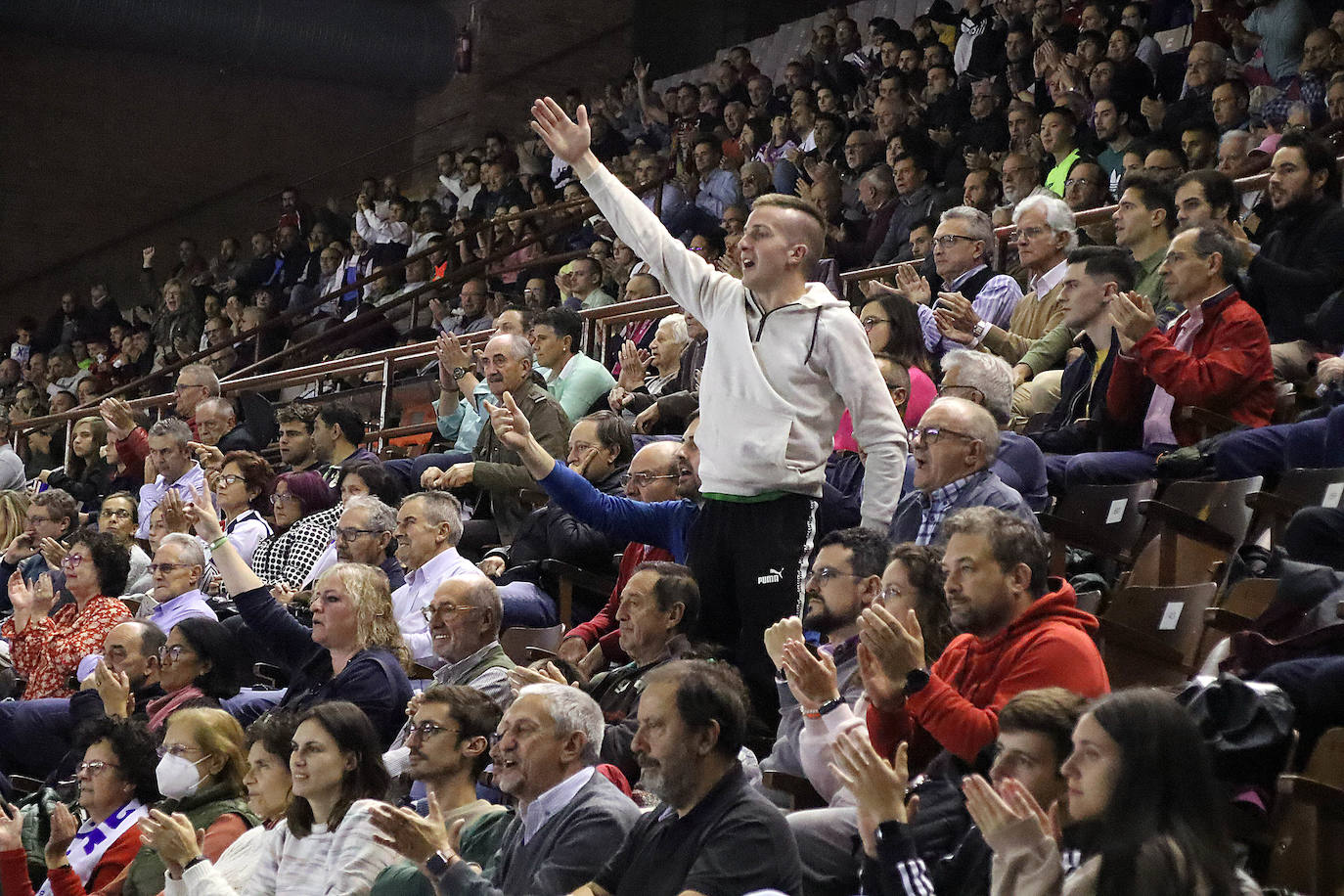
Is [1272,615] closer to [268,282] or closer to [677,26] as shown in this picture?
[268,282]

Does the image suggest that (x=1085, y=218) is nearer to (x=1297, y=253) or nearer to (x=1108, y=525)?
(x=1297, y=253)

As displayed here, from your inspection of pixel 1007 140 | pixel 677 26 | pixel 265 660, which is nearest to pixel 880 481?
pixel 265 660

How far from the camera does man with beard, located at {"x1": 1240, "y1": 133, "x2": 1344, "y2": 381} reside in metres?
5.19

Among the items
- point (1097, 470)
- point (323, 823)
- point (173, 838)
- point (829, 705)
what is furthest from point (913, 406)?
point (173, 838)

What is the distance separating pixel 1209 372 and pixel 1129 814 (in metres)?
2.65

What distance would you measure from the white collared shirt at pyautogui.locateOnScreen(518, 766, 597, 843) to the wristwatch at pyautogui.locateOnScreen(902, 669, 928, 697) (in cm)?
72

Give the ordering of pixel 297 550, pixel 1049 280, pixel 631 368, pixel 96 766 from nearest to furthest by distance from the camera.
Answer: pixel 96 766, pixel 1049 280, pixel 297 550, pixel 631 368

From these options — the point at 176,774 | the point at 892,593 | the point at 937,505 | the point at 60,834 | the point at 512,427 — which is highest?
the point at 512,427

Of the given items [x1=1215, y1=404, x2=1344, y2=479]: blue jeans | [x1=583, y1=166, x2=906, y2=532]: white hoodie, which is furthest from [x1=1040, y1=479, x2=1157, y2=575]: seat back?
[x1=583, y1=166, x2=906, y2=532]: white hoodie

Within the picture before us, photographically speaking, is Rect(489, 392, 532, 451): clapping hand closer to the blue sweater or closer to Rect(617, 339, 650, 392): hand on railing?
the blue sweater

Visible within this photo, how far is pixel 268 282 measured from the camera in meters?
13.2

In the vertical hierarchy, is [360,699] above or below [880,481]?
below

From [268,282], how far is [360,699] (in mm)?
9316

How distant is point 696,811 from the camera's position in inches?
115
